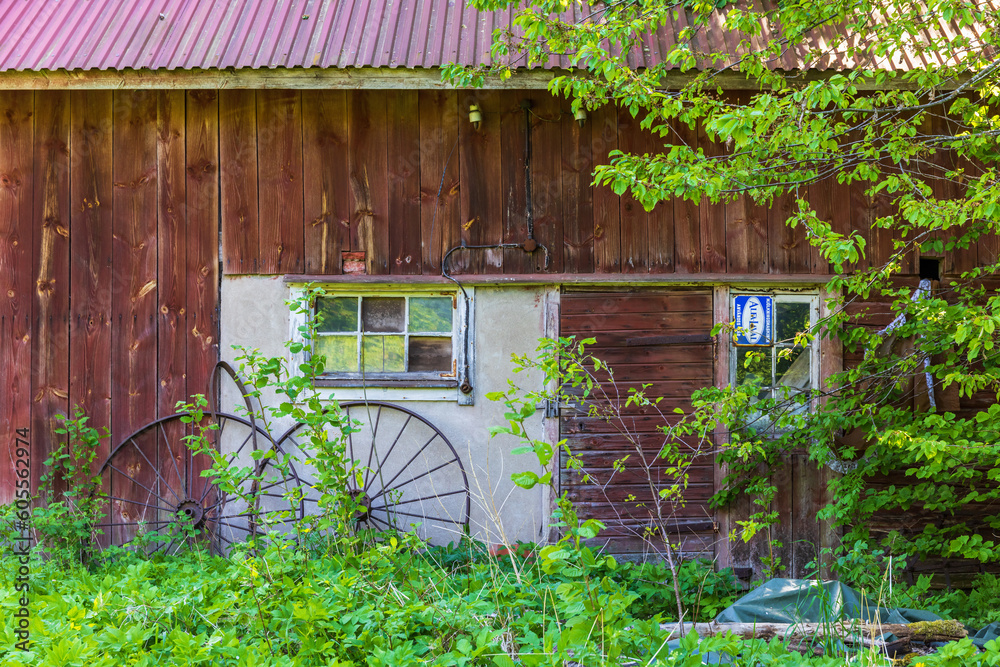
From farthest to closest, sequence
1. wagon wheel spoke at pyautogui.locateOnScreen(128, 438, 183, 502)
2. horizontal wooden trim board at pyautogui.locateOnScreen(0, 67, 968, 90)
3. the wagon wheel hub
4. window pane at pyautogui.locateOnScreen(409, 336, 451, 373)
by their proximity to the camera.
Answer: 1. window pane at pyautogui.locateOnScreen(409, 336, 451, 373)
2. wagon wheel spoke at pyautogui.locateOnScreen(128, 438, 183, 502)
3. the wagon wheel hub
4. horizontal wooden trim board at pyautogui.locateOnScreen(0, 67, 968, 90)

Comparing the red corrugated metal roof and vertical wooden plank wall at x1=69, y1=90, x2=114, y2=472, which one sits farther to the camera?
vertical wooden plank wall at x1=69, y1=90, x2=114, y2=472

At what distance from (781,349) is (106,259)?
4754 mm

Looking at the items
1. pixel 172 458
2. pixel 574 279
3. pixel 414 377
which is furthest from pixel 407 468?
pixel 574 279

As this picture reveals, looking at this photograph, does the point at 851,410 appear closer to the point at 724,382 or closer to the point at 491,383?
the point at 724,382

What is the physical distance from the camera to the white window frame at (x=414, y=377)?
186 inches

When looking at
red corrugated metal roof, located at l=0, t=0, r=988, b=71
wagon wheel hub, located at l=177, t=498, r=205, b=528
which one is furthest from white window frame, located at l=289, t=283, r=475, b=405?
red corrugated metal roof, located at l=0, t=0, r=988, b=71

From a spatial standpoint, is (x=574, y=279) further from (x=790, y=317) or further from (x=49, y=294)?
(x=49, y=294)

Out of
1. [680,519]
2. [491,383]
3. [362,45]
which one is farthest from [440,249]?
[680,519]

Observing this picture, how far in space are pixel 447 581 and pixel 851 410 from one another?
278 centimetres

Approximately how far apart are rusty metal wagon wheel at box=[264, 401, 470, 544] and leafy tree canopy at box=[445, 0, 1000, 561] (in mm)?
1927

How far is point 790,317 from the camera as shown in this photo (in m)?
4.83

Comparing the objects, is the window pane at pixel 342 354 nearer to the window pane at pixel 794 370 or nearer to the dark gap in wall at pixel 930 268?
the window pane at pixel 794 370

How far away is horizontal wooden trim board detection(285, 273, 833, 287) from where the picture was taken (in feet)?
15.4

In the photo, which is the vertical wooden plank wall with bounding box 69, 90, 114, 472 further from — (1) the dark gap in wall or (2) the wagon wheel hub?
(1) the dark gap in wall
